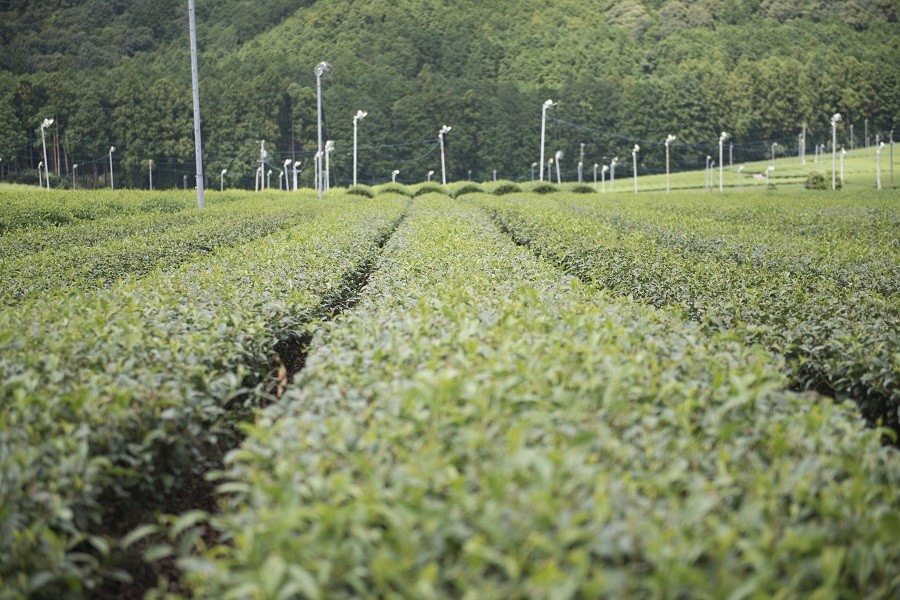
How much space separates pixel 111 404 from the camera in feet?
12.6

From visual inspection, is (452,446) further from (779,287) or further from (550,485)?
→ (779,287)

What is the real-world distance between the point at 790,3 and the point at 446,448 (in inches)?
5917

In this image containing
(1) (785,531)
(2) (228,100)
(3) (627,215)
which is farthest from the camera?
(2) (228,100)

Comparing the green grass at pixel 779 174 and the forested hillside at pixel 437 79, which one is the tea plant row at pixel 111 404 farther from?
the forested hillside at pixel 437 79

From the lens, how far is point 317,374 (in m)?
4.25

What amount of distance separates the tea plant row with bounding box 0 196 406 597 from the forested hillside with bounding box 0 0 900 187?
84434 millimetres

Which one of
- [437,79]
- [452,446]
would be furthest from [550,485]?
[437,79]

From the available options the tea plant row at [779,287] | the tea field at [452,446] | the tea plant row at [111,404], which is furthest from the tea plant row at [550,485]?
the tea plant row at [779,287]

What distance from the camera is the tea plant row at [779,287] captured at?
5.67 meters

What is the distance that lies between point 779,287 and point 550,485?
6.05 meters

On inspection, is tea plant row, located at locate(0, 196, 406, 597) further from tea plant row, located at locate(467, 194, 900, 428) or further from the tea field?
tea plant row, located at locate(467, 194, 900, 428)

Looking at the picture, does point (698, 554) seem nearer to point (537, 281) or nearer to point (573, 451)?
point (573, 451)

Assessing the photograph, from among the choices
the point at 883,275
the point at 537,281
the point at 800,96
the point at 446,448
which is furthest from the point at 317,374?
the point at 800,96

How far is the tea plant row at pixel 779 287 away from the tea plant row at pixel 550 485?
1.69 m
